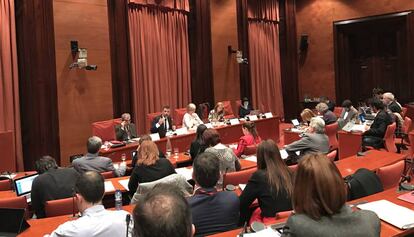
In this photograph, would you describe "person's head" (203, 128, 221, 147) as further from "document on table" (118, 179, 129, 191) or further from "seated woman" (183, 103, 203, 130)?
"seated woman" (183, 103, 203, 130)

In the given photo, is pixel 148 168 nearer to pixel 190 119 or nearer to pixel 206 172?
pixel 206 172

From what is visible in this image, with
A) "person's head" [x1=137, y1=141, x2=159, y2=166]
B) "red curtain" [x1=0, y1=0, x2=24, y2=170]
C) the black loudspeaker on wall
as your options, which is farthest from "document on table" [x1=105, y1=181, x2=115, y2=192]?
the black loudspeaker on wall

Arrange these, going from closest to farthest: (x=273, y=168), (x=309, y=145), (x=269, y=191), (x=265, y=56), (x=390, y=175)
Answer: (x=269, y=191)
(x=273, y=168)
(x=390, y=175)
(x=309, y=145)
(x=265, y=56)

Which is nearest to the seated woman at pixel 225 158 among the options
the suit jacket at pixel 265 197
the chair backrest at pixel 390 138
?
the suit jacket at pixel 265 197

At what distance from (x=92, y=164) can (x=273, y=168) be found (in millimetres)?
2595

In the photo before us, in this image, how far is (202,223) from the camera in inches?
115

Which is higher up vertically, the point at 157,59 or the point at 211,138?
the point at 157,59

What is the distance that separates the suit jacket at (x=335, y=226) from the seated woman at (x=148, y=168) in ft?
7.66

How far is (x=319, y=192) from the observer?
197cm

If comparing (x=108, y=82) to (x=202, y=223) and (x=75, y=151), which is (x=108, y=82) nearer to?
(x=75, y=151)

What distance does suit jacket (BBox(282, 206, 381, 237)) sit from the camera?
75.9 inches

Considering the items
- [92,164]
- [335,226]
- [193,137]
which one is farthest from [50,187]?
[193,137]

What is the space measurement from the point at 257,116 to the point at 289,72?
510 centimetres

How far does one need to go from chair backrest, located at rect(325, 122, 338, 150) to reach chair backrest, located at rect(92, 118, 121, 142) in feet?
13.0
